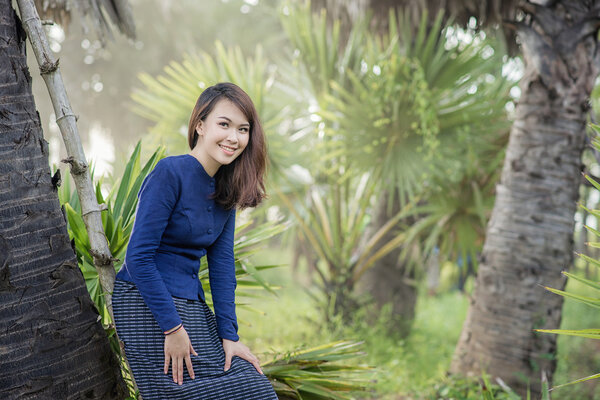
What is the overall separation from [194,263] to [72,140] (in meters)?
0.66

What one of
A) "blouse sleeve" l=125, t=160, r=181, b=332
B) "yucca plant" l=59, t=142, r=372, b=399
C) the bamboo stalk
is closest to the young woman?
"blouse sleeve" l=125, t=160, r=181, b=332

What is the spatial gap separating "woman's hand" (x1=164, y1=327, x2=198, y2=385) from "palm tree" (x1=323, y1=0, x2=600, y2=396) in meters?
2.82

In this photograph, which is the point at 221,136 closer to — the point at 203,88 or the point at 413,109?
the point at 203,88

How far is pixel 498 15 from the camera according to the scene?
510cm

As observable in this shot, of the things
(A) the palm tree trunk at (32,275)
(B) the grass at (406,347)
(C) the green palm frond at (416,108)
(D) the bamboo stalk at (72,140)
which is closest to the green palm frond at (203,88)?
(C) the green palm frond at (416,108)

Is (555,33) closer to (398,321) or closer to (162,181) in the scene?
(162,181)

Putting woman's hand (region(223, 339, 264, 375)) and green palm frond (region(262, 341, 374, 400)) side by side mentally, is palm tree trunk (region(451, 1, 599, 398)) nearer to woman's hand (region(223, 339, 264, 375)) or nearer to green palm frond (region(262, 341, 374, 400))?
green palm frond (region(262, 341, 374, 400))

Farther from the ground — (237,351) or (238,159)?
(238,159)

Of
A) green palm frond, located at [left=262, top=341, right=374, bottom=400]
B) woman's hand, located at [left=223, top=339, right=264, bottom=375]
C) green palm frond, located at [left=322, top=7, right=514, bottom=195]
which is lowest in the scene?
green palm frond, located at [left=262, top=341, right=374, bottom=400]

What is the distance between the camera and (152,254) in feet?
5.57

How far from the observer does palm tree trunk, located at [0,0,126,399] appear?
5.81 ft

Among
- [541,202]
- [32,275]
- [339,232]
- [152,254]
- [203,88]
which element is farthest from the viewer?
[339,232]

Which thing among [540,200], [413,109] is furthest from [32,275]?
[413,109]

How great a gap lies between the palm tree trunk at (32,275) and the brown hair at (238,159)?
1.89 ft
